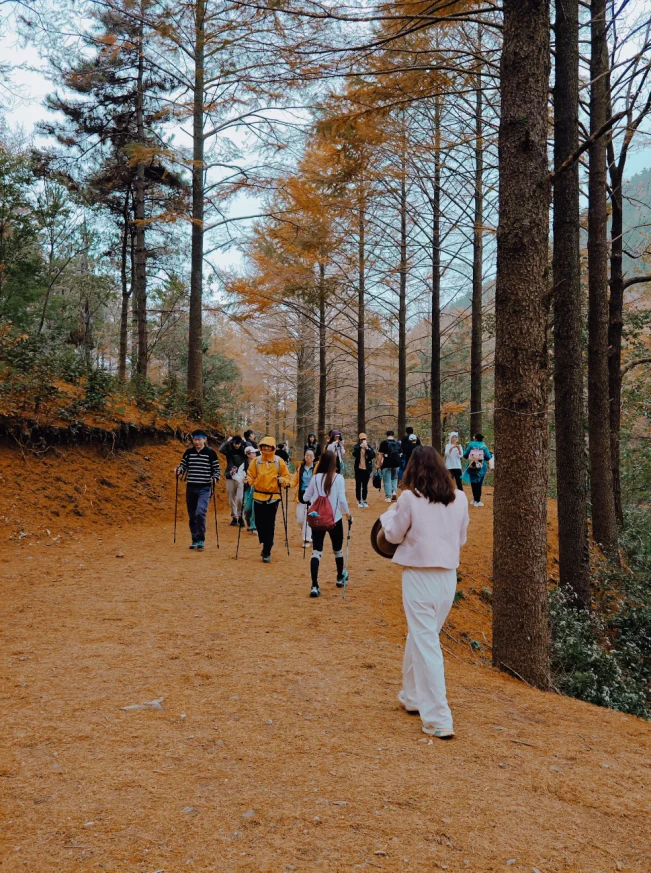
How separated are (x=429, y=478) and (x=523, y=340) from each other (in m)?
2.14

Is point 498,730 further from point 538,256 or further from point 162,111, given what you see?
point 162,111

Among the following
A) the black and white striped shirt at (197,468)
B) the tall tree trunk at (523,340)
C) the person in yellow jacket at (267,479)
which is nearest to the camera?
the tall tree trunk at (523,340)

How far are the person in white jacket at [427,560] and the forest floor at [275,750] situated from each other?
38cm

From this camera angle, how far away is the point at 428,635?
404cm

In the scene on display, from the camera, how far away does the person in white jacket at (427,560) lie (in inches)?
157

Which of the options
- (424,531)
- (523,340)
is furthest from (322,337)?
(424,531)

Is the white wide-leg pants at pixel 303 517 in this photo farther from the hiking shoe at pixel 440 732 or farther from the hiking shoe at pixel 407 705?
the hiking shoe at pixel 440 732

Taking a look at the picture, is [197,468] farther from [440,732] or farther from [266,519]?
Answer: [440,732]

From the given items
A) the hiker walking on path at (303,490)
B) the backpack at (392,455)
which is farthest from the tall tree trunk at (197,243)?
the hiker walking on path at (303,490)

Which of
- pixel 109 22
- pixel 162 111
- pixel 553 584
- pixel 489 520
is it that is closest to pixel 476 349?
pixel 489 520

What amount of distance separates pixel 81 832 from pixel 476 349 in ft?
58.1

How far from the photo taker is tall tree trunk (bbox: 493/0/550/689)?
5.45m

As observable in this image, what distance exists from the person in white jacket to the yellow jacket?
500 centimetres

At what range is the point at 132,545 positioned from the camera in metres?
10.5
